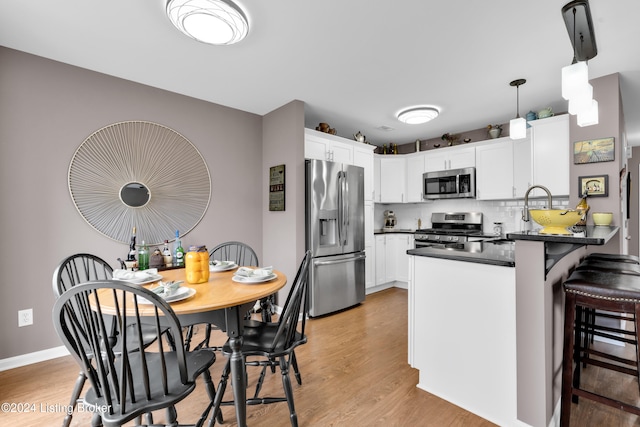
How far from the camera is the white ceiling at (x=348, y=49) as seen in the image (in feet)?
6.23

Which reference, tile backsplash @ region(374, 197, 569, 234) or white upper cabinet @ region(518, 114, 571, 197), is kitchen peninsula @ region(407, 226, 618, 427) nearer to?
white upper cabinet @ region(518, 114, 571, 197)

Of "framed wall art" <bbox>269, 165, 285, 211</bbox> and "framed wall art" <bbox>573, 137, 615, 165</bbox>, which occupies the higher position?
"framed wall art" <bbox>573, 137, 615, 165</bbox>

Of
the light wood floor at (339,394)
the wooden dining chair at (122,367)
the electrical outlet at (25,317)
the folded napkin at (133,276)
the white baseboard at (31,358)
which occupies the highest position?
the folded napkin at (133,276)

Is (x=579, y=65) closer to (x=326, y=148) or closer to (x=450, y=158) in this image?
(x=326, y=148)

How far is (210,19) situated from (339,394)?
8.31ft

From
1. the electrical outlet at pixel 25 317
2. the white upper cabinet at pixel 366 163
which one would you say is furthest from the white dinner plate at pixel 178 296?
the white upper cabinet at pixel 366 163

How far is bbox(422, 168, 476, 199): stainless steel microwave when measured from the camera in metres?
4.30

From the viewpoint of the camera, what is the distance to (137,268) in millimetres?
2660

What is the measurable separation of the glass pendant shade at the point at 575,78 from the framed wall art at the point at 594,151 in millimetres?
1583

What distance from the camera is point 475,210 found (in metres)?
4.62

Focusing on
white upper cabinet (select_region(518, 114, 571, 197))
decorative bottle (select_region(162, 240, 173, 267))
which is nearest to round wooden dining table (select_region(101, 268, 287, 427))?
decorative bottle (select_region(162, 240, 173, 267))

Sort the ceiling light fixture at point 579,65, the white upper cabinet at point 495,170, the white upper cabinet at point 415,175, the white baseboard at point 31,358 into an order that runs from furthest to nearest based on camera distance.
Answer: the white upper cabinet at point 415,175
the white upper cabinet at point 495,170
the white baseboard at point 31,358
the ceiling light fixture at point 579,65

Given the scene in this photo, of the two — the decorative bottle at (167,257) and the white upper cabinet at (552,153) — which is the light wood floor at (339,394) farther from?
the white upper cabinet at (552,153)

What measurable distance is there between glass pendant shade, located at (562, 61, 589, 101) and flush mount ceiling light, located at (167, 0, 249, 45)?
192cm
